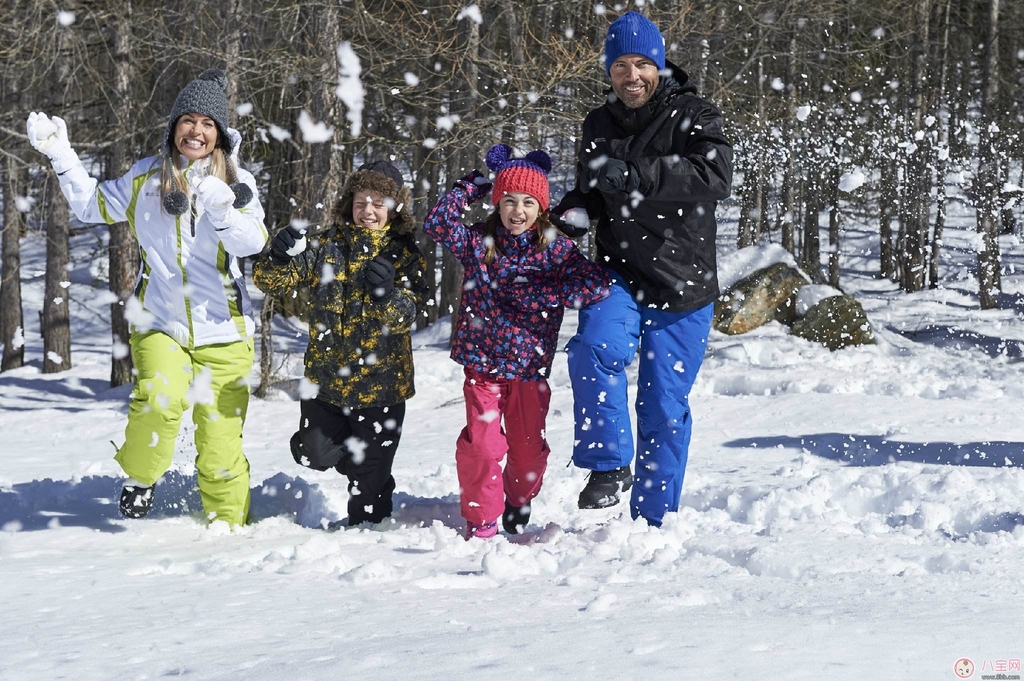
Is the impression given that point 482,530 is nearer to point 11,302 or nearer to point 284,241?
point 284,241

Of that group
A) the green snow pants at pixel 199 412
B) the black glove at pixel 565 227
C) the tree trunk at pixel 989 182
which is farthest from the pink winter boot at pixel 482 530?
the tree trunk at pixel 989 182

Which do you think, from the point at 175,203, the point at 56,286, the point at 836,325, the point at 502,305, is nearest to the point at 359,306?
the point at 502,305

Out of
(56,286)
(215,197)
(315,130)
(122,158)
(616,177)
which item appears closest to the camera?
(616,177)

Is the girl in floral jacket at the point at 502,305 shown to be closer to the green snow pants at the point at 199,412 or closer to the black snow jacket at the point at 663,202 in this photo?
the black snow jacket at the point at 663,202

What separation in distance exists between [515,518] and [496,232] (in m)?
1.16

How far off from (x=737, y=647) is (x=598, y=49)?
288 inches

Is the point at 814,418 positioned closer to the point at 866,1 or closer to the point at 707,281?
the point at 707,281

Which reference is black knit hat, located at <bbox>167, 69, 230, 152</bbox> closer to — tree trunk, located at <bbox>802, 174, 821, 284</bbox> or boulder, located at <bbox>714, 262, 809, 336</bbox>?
Result: boulder, located at <bbox>714, 262, 809, 336</bbox>

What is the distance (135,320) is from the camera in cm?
405

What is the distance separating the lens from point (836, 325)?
11867 millimetres

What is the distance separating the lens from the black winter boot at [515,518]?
13.8 ft

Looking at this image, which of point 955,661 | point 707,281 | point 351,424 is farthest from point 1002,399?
point 955,661

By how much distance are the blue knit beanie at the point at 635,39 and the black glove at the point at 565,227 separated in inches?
24.0

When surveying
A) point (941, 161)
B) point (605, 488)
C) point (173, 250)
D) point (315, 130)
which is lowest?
point (605, 488)
